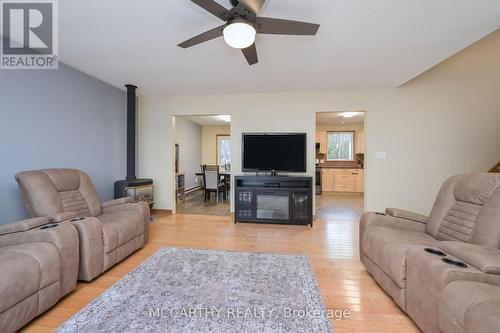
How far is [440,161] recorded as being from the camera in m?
3.76

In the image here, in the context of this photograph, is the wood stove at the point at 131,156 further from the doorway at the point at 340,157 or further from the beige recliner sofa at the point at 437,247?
the doorway at the point at 340,157

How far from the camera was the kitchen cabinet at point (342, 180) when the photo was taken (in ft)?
22.9

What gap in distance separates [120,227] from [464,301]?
2670mm

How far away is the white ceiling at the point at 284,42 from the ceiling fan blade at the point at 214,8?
0.85 ft

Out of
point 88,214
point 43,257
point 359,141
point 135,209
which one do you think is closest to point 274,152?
point 135,209

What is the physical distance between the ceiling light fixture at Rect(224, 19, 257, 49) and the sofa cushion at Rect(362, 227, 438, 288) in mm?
1986

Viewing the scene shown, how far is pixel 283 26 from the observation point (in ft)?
5.60

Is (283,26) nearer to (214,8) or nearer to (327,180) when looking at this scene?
(214,8)

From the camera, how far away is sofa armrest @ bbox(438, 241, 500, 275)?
3.76 feet

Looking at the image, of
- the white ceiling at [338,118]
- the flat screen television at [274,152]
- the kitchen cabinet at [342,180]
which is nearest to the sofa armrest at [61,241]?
the flat screen television at [274,152]

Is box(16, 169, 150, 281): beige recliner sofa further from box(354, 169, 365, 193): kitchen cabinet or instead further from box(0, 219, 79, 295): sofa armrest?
box(354, 169, 365, 193): kitchen cabinet

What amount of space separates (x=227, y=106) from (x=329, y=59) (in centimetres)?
209

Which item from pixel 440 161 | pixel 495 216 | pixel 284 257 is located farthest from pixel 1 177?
pixel 440 161

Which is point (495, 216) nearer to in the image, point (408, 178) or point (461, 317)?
point (461, 317)
